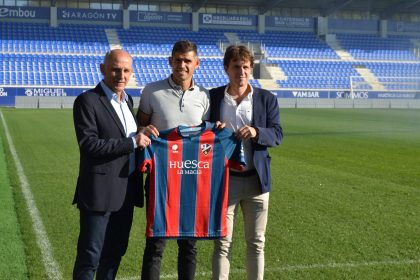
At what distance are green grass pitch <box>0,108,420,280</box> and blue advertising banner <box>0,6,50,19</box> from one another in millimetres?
28924

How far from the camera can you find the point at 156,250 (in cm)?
355

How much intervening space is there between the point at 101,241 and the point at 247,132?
105cm

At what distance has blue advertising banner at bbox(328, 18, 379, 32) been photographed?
4544 centimetres

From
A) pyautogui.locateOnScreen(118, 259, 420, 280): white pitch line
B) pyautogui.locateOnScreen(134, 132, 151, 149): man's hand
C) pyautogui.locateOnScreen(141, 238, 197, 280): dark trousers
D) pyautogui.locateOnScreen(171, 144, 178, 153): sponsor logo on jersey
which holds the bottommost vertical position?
pyautogui.locateOnScreen(118, 259, 420, 280): white pitch line

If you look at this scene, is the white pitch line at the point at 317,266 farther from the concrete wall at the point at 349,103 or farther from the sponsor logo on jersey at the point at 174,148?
the concrete wall at the point at 349,103

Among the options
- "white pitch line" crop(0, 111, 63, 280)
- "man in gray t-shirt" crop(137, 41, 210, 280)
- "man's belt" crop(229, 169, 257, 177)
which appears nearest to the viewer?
"man in gray t-shirt" crop(137, 41, 210, 280)

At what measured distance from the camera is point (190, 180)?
3.62 meters

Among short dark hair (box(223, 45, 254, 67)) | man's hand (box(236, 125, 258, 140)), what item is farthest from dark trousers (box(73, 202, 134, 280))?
short dark hair (box(223, 45, 254, 67))

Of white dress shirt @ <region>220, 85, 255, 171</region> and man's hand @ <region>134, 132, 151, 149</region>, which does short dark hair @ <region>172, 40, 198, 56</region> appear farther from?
A: man's hand @ <region>134, 132, 151, 149</region>

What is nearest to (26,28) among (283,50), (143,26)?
(143,26)

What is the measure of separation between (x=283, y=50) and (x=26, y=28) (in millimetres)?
18023

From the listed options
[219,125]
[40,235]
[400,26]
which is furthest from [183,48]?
[400,26]

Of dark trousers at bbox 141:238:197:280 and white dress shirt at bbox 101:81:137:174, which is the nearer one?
white dress shirt at bbox 101:81:137:174

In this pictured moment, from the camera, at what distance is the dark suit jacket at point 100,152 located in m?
3.20
